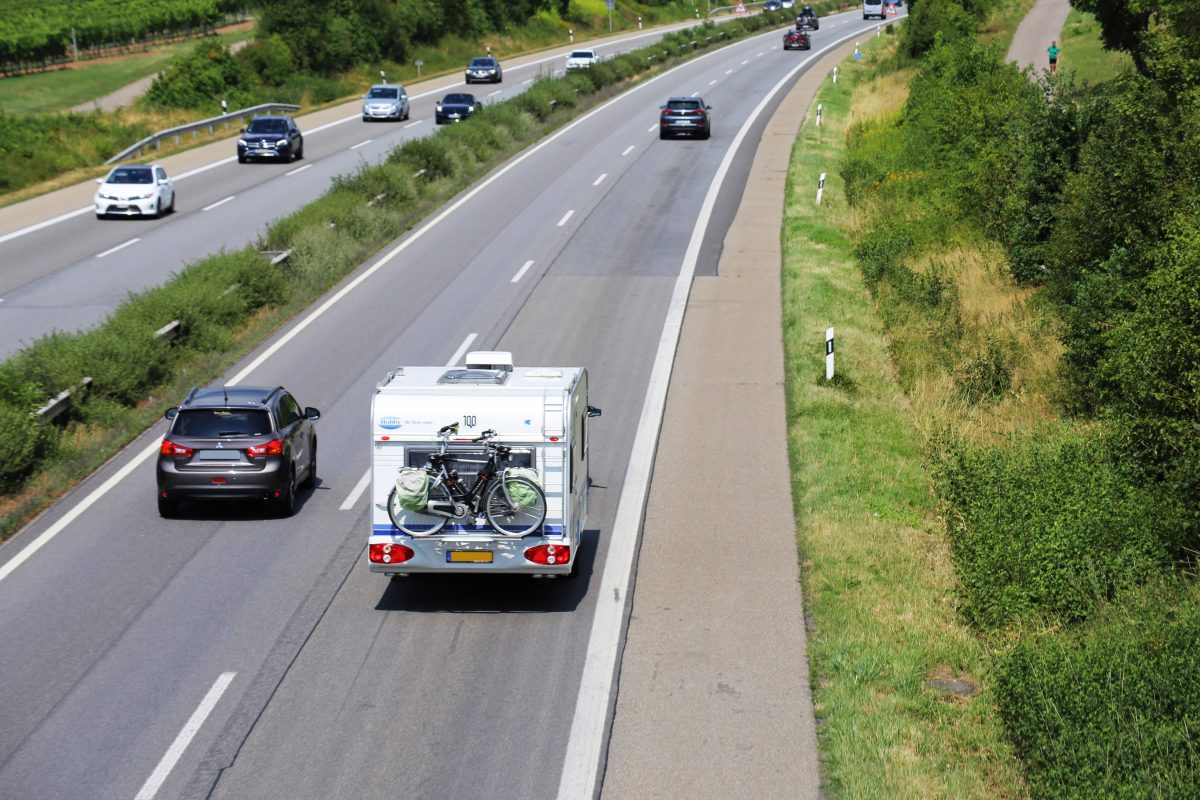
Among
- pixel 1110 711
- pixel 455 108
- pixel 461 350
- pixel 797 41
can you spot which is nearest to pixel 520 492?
pixel 1110 711

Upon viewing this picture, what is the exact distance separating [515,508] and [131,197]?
96.9ft

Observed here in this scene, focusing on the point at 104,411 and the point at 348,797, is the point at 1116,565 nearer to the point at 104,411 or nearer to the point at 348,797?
the point at 348,797

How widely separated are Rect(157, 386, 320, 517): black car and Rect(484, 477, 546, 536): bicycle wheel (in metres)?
4.28

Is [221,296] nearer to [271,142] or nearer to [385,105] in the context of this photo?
[271,142]

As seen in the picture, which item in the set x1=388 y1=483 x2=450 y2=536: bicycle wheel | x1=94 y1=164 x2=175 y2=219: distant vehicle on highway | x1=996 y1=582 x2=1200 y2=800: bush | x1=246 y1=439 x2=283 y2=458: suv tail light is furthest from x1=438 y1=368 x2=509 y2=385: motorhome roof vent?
x1=94 y1=164 x2=175 y2=219: distant vehicle on highway

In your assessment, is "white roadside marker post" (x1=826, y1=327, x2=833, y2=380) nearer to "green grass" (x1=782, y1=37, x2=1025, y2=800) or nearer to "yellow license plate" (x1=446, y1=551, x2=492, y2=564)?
"green grass" (x1=782, y1=37, x2=1025, y2=800)

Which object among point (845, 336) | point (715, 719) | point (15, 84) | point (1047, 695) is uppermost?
point (1047, 695)

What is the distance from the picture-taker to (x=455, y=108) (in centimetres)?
5719

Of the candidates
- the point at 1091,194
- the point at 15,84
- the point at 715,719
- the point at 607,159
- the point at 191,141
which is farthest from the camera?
the point at 15,84

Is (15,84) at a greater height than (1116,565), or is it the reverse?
(1116,565)

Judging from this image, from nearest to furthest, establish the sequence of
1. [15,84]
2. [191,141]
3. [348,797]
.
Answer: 1. [348,797]
2. [191,141]
3. [15,84]

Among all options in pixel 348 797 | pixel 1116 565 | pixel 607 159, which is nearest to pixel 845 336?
pixel 1116 565

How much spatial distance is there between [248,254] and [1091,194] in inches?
679

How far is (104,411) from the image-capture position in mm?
21078
